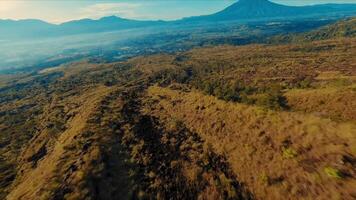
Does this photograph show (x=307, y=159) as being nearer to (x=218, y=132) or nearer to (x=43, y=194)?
(x=218, y=132)

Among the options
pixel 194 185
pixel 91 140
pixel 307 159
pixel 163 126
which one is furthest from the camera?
pixel 163 126

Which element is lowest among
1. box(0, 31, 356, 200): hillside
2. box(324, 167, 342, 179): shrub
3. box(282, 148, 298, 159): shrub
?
box(0, 31, 356, 200): hillside

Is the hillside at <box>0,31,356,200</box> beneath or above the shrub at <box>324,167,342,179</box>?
beneath

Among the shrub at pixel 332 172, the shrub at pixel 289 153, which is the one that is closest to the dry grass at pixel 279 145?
the shrub at pixel 289 153


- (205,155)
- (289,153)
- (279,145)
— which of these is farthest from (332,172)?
(205,155)

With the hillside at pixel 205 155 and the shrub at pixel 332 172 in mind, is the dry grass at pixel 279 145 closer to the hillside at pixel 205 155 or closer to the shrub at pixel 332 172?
the hillside at pixel 205 155

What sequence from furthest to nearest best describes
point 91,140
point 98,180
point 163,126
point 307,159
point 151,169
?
point 163,126
point 91,140
point 151,169
point 98,180
point 307,159

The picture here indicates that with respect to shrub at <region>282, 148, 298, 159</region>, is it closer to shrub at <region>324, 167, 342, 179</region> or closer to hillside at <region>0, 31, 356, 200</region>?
hillside at <region>0, 31, 356, 200</region>

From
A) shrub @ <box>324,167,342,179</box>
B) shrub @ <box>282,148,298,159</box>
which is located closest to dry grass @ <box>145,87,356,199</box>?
shrub @ <box>282,148,298,159</box>

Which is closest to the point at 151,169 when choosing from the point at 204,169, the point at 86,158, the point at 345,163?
the point at 204,169

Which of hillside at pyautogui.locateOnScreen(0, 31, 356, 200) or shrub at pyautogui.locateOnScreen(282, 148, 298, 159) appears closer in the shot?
hillside at pyautogui.locateOnScreen(0, 31, 356, 200)

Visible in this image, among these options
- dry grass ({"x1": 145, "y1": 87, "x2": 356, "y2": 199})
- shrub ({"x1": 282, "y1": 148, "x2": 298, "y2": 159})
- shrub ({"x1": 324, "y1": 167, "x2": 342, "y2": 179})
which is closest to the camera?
shrub ({"x1": 324, "y1": 167, "x2": 342, "y2": 179})
